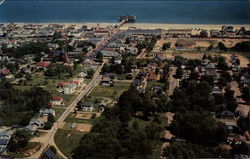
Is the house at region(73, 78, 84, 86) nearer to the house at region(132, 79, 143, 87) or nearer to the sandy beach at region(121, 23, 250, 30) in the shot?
the house at region(132, 79, 143, 87)

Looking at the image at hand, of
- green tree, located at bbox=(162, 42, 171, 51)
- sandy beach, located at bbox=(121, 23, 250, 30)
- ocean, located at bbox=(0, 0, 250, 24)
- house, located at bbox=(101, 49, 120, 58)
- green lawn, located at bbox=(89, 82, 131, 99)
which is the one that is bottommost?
green lawn, located at bbox=(89, 82, 131, 99)

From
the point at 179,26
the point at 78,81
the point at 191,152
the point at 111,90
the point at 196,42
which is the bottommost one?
the point at 191,152

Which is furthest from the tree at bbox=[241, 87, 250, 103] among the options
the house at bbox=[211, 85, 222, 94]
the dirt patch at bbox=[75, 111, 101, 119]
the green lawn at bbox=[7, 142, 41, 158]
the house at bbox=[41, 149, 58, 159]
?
the green lawn at bbox=[7, 142, 41, 158]

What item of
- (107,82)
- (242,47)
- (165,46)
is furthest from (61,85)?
(242,47)

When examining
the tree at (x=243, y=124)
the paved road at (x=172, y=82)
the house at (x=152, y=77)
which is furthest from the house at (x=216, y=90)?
the house at (x=152, y=77)

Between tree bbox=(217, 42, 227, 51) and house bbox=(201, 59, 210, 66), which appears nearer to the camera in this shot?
house bbox=(201, 59, 210, 66)

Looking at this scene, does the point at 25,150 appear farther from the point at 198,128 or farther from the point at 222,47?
the point at 222,47

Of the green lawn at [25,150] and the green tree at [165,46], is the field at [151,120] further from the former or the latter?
the green tree at [165,46]
